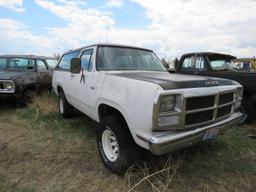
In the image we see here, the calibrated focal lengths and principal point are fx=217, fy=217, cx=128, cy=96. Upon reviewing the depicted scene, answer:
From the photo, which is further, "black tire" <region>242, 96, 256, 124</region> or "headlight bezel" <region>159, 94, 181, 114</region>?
"black tire" <region>242, 96, 256, 124</region>

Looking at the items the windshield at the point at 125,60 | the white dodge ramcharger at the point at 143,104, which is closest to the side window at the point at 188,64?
the windshield at the point at 125,60

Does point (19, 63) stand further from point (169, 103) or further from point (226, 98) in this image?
point (226, 98)

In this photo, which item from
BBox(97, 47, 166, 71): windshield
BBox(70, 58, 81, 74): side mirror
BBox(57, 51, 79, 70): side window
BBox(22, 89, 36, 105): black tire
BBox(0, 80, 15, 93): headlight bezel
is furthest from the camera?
BBox(22, 89, 36, 105): black tire

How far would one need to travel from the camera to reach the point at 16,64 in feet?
25.2

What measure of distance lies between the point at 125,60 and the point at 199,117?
1.83m

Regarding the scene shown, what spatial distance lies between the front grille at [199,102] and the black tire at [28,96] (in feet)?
19.5

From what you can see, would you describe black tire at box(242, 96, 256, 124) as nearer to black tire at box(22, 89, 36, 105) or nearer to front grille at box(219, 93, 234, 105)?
front grille at box(219, 93, 234, 105)

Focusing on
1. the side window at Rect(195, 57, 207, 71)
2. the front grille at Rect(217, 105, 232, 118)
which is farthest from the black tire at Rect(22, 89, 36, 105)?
the front grille at Rect(217, 105, 232, 118)

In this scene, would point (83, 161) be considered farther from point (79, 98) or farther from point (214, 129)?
point (214, 129)

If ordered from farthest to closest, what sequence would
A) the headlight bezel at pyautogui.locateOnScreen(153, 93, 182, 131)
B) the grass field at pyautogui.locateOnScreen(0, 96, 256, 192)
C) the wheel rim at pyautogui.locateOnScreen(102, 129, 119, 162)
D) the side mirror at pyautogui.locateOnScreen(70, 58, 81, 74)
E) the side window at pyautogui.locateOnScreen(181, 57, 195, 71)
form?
the side window at pyautogui.locateOnScreen(181, 57, 195, 71), the side mirror at pyautogui.locateOnScreen(70, 58, 81, 74), the wheel rim at pyautogui.locateOnScreen(102, 129, 119, 162), the grass field at pyautogui.locateOnScreen(0, 96, 256, 192), the headlight bezel at pyautogui.locateOnScreen(153, 93, 182, 131)

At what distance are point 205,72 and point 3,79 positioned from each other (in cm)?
579

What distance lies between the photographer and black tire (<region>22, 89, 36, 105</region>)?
22.9 feet

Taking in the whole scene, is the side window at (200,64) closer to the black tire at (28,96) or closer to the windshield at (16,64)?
the black tire at (28,96)

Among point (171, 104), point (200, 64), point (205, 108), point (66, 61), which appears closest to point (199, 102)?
point (205, 108)
